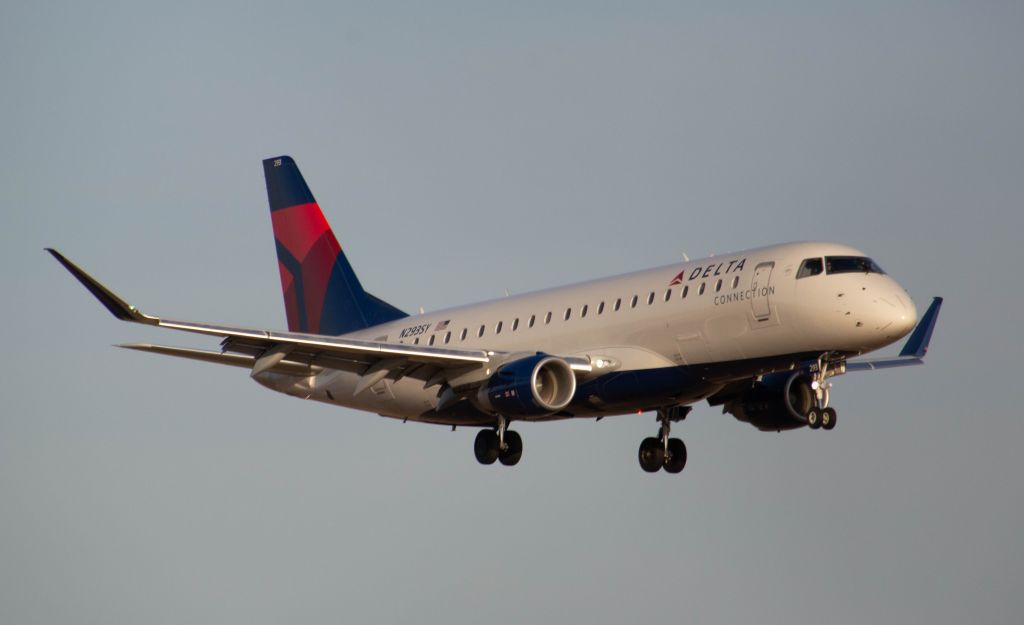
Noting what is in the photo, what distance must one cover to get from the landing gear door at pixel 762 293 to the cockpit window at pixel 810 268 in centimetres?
77

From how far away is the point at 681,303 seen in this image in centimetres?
4325

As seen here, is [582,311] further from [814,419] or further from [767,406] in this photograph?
[814,419]

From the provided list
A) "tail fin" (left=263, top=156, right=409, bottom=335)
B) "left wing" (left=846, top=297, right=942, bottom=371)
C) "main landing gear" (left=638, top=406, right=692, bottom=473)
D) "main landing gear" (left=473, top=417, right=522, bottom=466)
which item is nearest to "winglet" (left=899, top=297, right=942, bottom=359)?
"left wing" (left=846, top=297, right=942, bottom=371)

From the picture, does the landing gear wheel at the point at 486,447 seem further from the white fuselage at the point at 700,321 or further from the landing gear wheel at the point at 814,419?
the landing gear wheel at the point at 814,419

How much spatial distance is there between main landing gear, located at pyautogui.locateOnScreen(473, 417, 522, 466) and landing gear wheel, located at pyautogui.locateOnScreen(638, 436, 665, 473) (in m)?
3.96

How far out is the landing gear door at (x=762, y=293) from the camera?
41.7m

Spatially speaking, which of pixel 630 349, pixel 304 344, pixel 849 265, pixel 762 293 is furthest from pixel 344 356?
pixel 849 265

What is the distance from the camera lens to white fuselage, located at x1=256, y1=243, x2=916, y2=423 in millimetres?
41031

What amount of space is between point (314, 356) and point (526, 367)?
19.1ft

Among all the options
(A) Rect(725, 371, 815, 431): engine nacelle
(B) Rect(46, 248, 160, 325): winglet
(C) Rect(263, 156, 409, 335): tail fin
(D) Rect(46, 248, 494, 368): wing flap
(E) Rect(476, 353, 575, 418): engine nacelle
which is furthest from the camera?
(C) Rect(263, 156, 409, 335): tail fin

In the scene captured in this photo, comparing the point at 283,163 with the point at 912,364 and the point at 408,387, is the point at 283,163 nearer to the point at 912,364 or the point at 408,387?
the point at 408,387

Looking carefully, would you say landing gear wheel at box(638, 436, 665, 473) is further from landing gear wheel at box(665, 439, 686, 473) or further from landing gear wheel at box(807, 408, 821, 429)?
landing gear wheel at box(807, 408, 821, 429)

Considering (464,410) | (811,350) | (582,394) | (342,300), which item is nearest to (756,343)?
(811,350)

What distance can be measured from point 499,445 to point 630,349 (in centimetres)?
532
